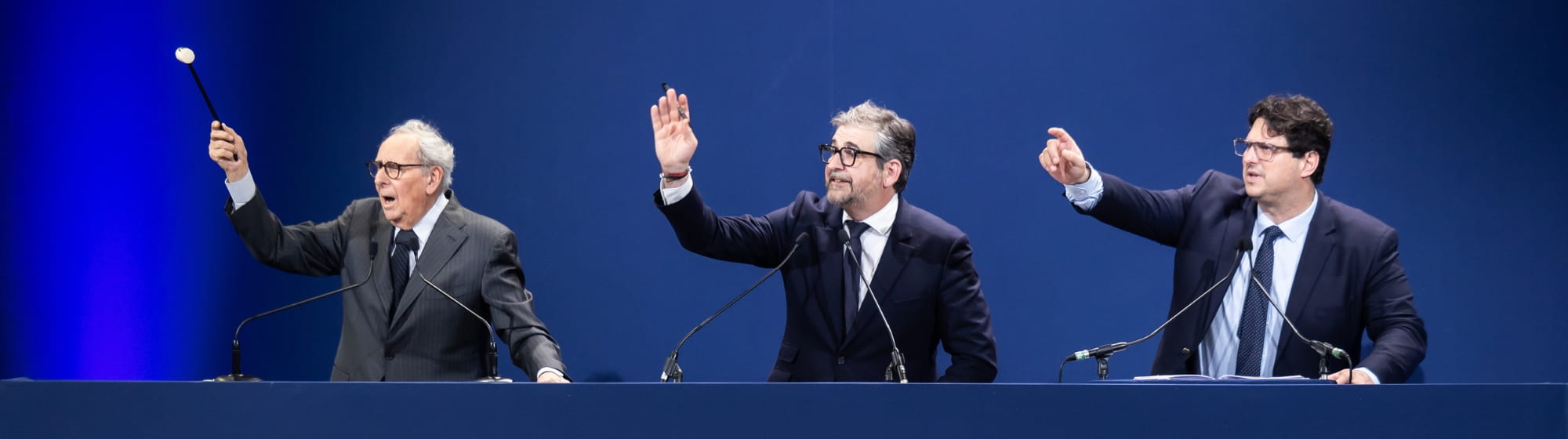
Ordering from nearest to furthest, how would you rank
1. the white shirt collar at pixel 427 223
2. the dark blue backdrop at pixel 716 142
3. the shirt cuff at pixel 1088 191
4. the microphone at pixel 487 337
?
1. the microphone at pixel 487 337
2. the shirt cuff at pixel 1088 191
3. the white shirt collar at pixel 427 223
4. the dark blue backdrop at pixel 716 142

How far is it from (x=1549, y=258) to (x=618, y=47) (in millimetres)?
2835

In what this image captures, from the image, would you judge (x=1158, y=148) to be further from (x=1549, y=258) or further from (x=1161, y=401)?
(x=1161, y=401)

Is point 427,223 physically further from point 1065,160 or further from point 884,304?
point 1065,160

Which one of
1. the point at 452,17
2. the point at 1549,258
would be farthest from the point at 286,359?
the point at 1549,258

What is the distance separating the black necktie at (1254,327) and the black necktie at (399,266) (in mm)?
1895

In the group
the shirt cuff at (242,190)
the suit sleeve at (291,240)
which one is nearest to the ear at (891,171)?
the suit sleeve at (291,240)

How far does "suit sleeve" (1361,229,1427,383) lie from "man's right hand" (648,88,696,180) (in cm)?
145

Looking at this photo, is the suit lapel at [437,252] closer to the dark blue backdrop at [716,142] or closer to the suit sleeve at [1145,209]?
the dark blue backdrop at [716,142]

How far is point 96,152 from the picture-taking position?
4098 mm

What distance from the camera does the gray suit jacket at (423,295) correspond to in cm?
309

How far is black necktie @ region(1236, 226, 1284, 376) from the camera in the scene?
2.92 m

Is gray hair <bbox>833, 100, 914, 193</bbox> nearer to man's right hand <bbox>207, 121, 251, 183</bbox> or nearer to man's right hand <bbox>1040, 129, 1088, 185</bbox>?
man's right hand <bbox>1040, 129, 1088, 185</bbox>

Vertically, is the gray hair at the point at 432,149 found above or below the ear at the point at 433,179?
above

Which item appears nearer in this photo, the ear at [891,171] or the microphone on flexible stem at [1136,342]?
the microphone on flexible stem at [1136,342]
